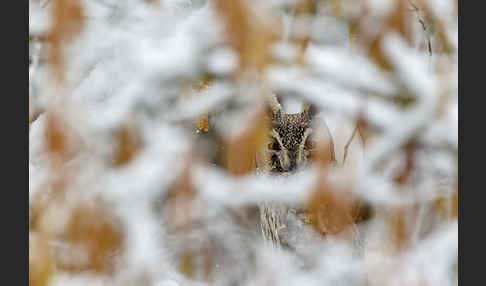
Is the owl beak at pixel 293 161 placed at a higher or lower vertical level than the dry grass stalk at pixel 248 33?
lower

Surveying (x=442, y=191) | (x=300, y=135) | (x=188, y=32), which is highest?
(x=188, y=32)

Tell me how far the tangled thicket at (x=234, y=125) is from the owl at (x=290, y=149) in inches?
0.8

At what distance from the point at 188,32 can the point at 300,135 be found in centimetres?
30

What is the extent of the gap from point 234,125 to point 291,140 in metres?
0.13

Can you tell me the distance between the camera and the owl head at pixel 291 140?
1296 millimetres

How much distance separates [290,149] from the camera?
4.26 ft

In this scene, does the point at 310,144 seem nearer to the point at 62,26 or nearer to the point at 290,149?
the point at 290,149

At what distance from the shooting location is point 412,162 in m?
1.35

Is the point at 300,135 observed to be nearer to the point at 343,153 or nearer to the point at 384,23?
the point at 343,153

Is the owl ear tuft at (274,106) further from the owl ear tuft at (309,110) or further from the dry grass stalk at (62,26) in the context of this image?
the dry grass stalk at (62,26)

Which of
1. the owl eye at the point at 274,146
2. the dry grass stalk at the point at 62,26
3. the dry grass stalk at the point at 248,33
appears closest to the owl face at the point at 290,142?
the owl eye at the point at 274,146

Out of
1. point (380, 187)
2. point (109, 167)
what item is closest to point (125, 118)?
point (109, 167)

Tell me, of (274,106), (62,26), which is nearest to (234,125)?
(274,106)

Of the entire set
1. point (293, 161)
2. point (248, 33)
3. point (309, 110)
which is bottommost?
point (293, 161)
